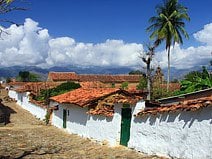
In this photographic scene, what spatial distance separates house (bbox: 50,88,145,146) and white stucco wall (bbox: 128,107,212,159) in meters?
0.92

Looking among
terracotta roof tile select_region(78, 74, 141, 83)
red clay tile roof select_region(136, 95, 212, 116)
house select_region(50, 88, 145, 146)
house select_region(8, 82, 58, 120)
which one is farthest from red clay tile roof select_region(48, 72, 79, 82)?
red clay tile roof select_region(136, 95, 212, 116)

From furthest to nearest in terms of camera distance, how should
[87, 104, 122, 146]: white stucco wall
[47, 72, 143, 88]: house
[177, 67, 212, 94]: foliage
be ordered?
[47, 72, 143, 88]: house
[177, 67, 212, 94]: foliage
[87, 104, 122, 146]: white stucco wall

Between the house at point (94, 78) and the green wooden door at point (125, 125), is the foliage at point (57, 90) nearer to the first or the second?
the green wooden door at point (125, 125)

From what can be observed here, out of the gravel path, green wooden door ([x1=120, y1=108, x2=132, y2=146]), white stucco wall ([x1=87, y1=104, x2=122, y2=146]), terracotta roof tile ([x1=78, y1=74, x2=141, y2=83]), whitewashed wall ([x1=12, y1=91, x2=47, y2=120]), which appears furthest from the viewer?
terracotta roof tile ([x1=78, y1=74, x2=141, y2=83])

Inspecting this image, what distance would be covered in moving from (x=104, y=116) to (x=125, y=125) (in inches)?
83.9

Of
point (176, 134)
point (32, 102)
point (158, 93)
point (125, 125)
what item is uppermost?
point (176, 134)

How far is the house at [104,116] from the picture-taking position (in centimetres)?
1609

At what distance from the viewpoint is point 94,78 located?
247ft

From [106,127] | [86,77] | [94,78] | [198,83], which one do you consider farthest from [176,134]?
[94,78]

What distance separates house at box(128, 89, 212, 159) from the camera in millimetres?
10722

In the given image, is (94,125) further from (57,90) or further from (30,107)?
(30,107)

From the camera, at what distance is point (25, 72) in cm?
9512

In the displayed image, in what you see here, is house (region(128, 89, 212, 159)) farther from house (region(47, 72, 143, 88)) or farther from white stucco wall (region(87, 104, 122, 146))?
house (region(47, 72, 143, 88))

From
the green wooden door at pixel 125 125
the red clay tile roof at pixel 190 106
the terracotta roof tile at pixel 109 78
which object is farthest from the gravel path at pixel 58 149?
the terracotta roof tile at pixel 109 78
